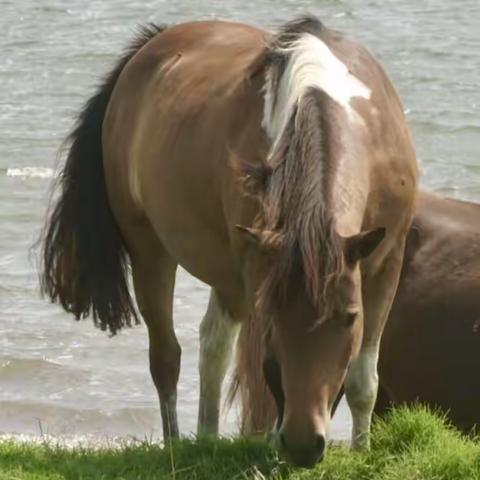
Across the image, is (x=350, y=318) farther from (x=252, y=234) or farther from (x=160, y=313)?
(x=160, y=313)

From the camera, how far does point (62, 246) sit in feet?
22.3

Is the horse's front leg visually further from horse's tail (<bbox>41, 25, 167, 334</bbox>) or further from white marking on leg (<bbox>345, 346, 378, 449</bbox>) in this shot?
horse's tail (<bbox>41, 25, 167, 334</bbox>)

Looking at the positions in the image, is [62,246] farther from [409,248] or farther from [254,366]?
[254,366]

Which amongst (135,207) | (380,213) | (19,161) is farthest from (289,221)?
(19,161)

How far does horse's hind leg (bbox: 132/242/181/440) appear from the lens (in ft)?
21.1

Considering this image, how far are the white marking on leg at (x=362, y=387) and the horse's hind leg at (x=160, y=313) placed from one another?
1163mm

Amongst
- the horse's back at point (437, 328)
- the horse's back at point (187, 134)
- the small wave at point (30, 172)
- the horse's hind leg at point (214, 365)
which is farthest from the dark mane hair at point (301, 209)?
the small wave at point (30, 172)

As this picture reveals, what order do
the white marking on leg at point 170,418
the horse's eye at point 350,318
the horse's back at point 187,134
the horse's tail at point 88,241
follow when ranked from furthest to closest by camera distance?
the horse's tail at point 88,241
the white marking on leg at point 170,418
the horse's back at point 187,134
the horse's eye at point 350,318

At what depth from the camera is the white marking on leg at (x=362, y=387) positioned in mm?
5422

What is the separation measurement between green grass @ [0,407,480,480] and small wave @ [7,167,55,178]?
7.12 metres

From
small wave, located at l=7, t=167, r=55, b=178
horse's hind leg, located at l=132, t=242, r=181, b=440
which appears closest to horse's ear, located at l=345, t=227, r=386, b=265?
horse's hind leg, located at l=132, t=242, r=181, b=440

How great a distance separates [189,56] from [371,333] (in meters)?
1.54

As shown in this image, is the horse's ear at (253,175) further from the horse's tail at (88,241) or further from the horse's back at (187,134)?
the horse's tail at (88,241)

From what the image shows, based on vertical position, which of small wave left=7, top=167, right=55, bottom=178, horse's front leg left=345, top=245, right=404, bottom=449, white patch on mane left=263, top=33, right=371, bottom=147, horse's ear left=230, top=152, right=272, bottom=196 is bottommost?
small wave left=7, top=167, right=55, bottom=178
